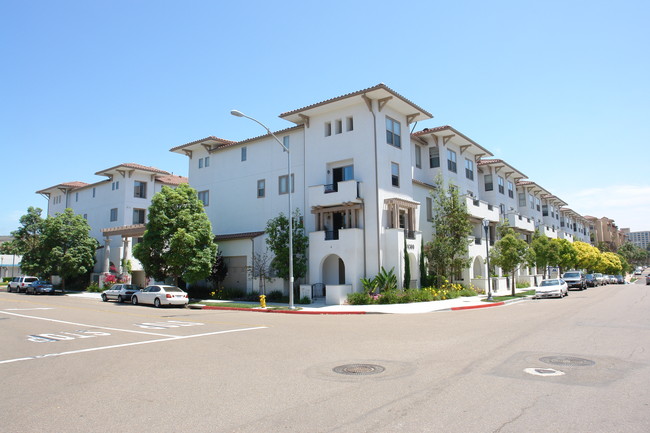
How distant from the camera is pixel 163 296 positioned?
1099 inches

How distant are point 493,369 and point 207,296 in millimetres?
28612

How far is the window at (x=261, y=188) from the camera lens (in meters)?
35.2

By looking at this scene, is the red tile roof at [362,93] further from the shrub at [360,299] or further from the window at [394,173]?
the shrub at [360,299]

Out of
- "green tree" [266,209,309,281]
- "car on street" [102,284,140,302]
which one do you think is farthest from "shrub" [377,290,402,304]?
"car on street" [102,284,140,302]

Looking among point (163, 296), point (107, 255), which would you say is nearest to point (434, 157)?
point (163, 296)

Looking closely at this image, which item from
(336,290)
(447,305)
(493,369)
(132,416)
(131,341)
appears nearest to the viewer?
(132,416)

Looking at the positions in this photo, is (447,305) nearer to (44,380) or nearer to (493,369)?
(493,369)

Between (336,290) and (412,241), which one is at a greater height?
(412,241)

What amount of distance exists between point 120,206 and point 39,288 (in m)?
11.3

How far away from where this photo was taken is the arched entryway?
Result: 101 feet

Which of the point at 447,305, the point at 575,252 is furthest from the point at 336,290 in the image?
the point at 575,252

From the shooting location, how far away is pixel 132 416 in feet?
19.7

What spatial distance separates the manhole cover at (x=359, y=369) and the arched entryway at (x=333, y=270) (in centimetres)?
2196

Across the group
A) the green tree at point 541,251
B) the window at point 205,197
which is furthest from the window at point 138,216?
the green tree at point 541,251
